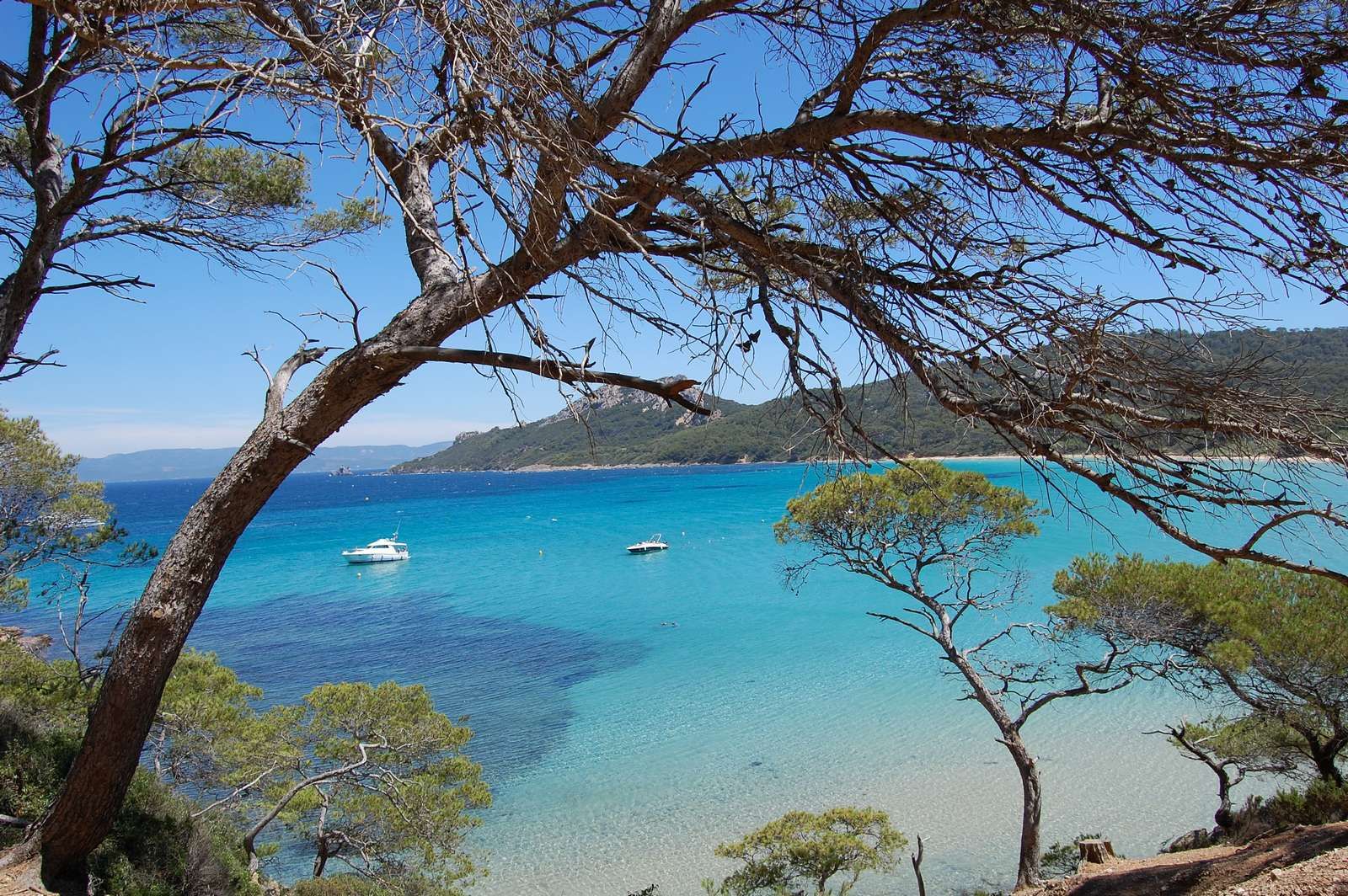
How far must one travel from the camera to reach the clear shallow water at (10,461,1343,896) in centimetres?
1027

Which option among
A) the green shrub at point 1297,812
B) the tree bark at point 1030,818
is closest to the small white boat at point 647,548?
the green shrub at point 1297,812

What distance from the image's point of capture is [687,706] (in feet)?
51.5

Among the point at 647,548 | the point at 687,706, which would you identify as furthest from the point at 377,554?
the point at 687,706

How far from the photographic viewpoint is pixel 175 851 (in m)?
4.36

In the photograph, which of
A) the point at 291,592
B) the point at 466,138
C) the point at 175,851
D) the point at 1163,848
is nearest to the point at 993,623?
the point at 1163,848

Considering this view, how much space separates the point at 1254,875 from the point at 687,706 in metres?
13.2

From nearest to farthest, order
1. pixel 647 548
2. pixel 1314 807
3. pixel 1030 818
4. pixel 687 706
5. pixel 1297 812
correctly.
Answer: pixel 1314 807 < pixel 1297 812 < pixel 1030 818 < pixel 687 706 < pixel 647 548

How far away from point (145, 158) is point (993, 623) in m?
20.2

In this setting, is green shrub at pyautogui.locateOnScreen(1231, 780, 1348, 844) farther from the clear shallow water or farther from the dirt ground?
the clear shallow water

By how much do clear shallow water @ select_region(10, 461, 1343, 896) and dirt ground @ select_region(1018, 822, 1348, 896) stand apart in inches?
46.2

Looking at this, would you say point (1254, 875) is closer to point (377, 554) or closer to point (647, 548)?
point (647, 548)

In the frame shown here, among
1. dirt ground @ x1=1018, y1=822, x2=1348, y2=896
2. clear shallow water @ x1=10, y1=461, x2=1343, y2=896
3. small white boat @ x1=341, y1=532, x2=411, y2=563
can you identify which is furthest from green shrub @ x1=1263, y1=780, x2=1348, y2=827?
small white boat @ x1=341, y1=532, x2=411, y2=563

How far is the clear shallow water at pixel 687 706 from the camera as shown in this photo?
33.7 feet

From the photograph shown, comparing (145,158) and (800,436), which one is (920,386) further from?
(145,158)
